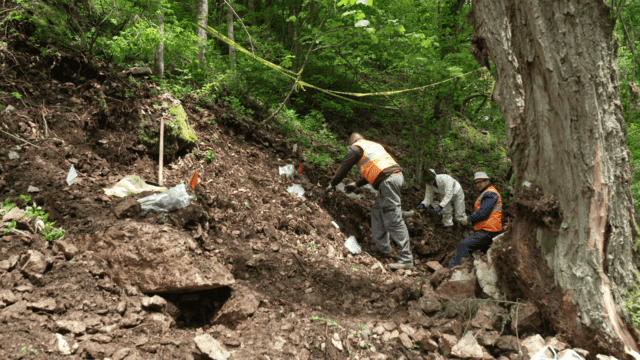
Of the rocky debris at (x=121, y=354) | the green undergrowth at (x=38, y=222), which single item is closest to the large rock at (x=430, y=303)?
the rocky debris at (x=121, y=354)

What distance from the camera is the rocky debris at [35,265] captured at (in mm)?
2281

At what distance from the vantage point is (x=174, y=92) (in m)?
5.39

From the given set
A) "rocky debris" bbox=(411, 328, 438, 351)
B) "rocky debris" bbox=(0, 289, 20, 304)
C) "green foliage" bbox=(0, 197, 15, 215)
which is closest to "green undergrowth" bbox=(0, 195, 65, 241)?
"green foliage" bbox=(0, 197, 15, 215)

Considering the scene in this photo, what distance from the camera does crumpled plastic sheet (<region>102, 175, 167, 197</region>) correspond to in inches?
133

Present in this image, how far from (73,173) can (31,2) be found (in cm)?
263

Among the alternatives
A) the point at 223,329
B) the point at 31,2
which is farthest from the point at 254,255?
the point at 31,2

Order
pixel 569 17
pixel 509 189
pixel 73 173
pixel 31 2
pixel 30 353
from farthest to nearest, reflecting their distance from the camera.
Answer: pixel 509 189
pixel 31 2
pixel 73 173
pixel 569 17
pixel 30 353

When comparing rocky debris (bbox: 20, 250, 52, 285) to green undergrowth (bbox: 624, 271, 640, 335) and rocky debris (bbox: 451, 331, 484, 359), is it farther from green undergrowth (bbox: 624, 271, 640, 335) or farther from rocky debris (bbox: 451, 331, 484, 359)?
green undergrowth (bbox: 624, 271, 640, 335)

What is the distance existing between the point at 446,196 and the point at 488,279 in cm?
304

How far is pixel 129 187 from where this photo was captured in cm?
353

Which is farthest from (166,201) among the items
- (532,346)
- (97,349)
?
(532,346)

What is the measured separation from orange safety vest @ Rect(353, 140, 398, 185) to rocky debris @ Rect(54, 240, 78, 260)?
11.7 feet

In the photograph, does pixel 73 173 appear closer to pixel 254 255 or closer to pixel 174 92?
pixel 254 255

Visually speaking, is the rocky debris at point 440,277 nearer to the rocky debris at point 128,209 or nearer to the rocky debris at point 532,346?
the rocky debris at point 532,346
